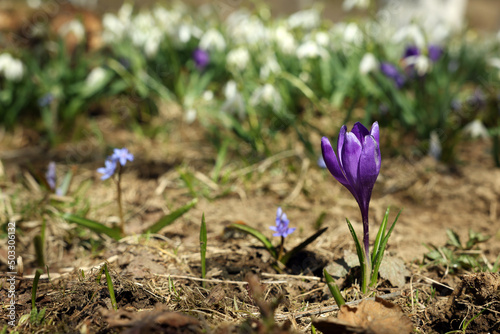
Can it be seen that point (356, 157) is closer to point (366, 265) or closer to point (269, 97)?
point (366, 265)

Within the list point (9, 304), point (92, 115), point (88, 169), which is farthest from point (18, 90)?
point (9, 304)

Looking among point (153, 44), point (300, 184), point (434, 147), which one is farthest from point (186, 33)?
point (434, 147)

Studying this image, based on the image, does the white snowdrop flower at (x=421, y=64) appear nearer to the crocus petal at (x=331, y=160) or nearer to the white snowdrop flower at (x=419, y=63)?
the white snowdrop flower at (x=419, y=63)

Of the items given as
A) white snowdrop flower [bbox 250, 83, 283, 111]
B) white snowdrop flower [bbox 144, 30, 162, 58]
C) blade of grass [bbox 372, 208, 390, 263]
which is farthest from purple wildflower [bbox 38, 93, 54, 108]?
blade of grass [bbox 372, 208, 390, 263]

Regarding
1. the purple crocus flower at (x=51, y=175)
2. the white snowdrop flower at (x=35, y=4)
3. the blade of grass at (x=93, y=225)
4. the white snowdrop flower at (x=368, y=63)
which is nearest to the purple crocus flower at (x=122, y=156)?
the blade of grass at (x=93, y=225)

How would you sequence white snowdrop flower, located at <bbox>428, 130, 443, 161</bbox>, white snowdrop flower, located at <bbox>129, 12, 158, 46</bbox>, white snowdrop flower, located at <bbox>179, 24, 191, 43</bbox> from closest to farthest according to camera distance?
1. white snowdrop flower, located at <bbox>428, 130, 443, 161</bbox>
2. white snowdrop flower, located at <bbox>179, 24, 191, 43</bbox>
3. white snowdrop flower, located at <bbox>129, 12, 158, 46</bbox>

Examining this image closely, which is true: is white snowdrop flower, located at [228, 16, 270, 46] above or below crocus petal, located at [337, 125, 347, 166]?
above

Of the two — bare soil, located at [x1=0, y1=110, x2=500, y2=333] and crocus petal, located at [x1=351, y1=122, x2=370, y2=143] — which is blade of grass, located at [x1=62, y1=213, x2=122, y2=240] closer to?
bare soil, located at [x1=0, y1=110, x2=500, y2=333]

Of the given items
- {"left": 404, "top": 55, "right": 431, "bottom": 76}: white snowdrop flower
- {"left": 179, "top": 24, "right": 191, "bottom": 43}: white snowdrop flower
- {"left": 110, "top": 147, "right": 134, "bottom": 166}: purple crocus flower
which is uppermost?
{"left": 179, "top": 24, "right": 191, "bottom": 43}: white snowdrop flower
